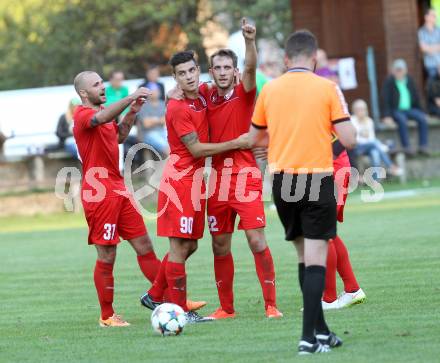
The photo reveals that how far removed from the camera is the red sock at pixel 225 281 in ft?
33.9

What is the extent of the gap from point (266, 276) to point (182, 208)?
888 mm

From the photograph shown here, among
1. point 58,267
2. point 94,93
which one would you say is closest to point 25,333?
point 94,93

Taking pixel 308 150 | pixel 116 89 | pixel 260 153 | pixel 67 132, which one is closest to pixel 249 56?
pixel 260 153

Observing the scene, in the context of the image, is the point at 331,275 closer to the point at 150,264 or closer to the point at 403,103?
the point at 150,264

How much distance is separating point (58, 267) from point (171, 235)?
5422mm

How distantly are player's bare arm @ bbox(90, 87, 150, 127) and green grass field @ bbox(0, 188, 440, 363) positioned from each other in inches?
67.1

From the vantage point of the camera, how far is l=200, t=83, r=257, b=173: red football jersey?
33.3ft

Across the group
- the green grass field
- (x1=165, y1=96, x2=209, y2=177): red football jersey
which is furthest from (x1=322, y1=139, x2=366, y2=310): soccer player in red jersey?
(x1=165, y1=96, x2=209, y2=177): red football jersey

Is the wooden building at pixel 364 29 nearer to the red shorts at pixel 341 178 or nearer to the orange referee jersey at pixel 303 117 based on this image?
the red shorts at pixel 341 178

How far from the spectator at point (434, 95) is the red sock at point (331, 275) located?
55.4 ft

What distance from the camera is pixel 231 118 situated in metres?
10.1

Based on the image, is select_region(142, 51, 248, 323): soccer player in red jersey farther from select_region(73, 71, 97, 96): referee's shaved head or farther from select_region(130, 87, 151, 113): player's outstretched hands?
select_region(73, 71, 97, 96): referee's shaved head

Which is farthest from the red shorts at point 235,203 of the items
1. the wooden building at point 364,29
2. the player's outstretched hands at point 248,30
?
the wooden building at point 364,29

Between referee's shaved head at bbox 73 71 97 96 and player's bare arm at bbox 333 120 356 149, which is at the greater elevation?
referee's shaved head at bbox 73 71 97 96
